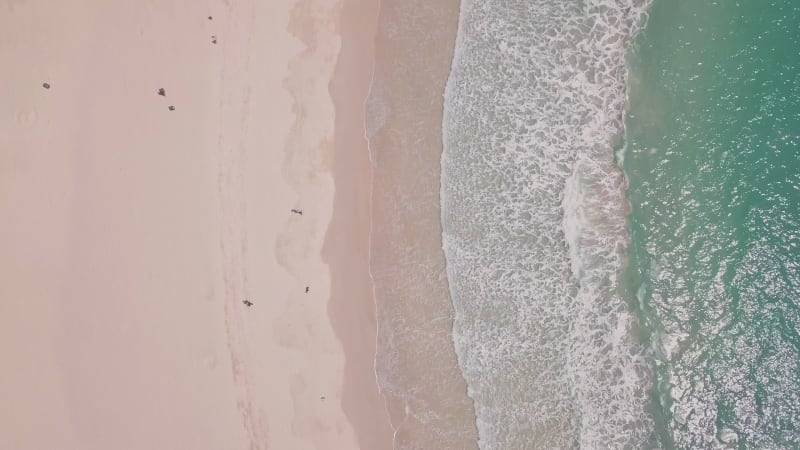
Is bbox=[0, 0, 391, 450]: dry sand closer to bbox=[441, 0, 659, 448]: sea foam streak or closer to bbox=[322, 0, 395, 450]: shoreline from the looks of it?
bbox=[322, 0, 395, 450]: shoreline

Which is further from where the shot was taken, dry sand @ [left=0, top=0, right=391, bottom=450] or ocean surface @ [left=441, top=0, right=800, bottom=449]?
ocean surface @ [left=441, top=0, right=800, bottom=449]

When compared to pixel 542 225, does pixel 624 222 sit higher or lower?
higher

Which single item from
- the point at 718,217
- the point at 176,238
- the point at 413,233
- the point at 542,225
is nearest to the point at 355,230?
the point at 413,233

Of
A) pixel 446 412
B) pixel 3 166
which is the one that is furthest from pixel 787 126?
pixel 3 166

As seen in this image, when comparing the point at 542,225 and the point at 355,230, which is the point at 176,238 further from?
the point at 542,225

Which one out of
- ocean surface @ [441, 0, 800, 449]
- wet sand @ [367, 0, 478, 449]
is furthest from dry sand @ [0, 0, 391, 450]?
ocean surface @ [441, 0, 800, 449]

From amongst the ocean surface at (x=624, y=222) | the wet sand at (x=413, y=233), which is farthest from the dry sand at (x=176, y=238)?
the ocean surface at (x=624, y=222)
